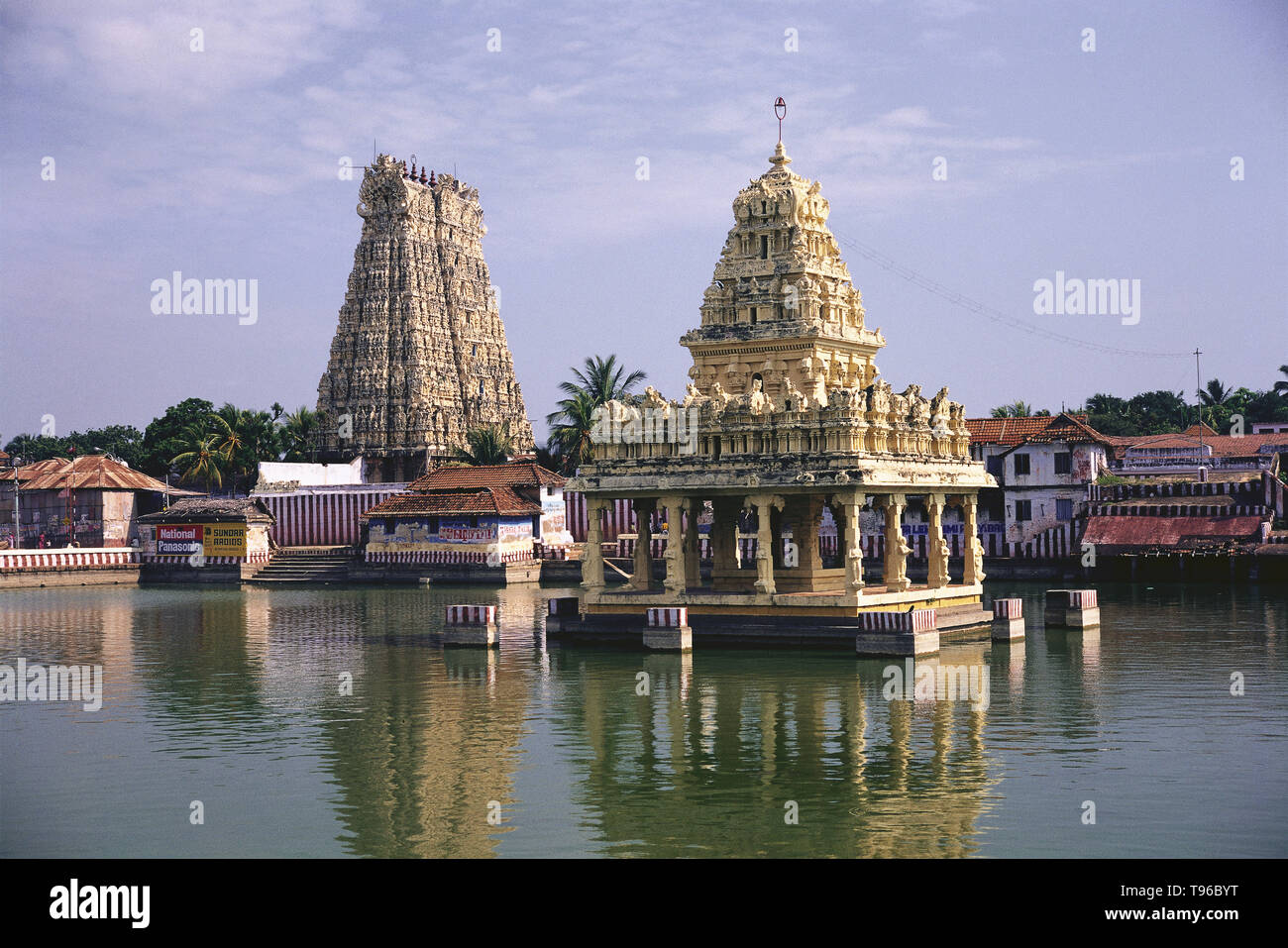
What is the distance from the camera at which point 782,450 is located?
36.9 m

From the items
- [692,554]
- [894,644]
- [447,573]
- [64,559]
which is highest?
[692,554]

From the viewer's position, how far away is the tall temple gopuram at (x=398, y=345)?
101625 millimetres

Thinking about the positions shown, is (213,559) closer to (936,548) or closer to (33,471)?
(33,471)

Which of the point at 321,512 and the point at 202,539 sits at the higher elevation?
the point at 321,512

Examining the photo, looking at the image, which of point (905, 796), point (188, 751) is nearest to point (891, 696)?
point (905, 796)

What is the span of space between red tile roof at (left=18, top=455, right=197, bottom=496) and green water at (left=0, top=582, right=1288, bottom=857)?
167ft

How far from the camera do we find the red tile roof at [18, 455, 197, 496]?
88625mm

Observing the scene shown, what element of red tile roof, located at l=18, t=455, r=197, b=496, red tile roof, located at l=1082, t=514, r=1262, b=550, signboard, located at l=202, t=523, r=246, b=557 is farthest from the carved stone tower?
red tile roof, located at l=18, t=455, r=197, b=496

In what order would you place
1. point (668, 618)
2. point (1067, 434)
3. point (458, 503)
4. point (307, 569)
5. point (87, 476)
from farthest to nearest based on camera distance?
point (87, 476) < point (307, 569) < point (458, 503) < point (1067, 434) < point (668, 618)

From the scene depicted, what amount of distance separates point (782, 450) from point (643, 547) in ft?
25.9

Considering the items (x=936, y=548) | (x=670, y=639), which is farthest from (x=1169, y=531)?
(x=670, y=639)

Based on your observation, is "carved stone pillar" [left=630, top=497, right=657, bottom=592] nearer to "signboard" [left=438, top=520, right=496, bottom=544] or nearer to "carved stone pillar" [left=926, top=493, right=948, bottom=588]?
"carved stone pillar" [left=926, top=493, right=948, bottom=588]

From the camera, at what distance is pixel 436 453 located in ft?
332

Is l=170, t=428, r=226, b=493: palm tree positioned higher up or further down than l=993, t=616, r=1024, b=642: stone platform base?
higher up
